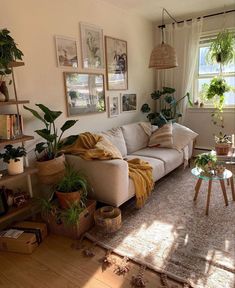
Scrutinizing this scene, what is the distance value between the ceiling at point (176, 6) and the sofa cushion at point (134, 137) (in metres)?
1.79

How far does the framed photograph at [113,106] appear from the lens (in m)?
3.56

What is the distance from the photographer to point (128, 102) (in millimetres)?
3953

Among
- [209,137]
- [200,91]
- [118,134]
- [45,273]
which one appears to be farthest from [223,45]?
[45,273]

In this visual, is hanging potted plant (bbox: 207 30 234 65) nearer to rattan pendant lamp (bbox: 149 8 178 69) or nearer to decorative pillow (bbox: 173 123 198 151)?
rattan pendant lamp (bbox: 149 8 178 69)

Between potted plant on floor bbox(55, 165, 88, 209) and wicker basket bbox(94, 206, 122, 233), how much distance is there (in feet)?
0.68

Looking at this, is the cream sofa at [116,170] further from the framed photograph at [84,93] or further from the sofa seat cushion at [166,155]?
the framed photograph at [84,93]

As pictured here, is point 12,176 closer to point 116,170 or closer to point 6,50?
point 116,170

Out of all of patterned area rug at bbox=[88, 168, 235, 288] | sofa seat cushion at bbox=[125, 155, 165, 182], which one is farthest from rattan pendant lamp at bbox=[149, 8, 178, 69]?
patterned area rug at bbox=[88, 168, 235, 288]

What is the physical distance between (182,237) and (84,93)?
210cm

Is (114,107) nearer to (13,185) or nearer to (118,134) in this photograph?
(118,134)

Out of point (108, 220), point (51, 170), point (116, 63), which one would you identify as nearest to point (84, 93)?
point (116, 63)

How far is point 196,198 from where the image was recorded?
2.71 m

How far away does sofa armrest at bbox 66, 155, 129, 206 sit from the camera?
2252 mm

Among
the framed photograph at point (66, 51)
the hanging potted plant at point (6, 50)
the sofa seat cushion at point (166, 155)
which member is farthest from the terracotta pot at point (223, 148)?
the hanging potted plant at point (6, 50)
